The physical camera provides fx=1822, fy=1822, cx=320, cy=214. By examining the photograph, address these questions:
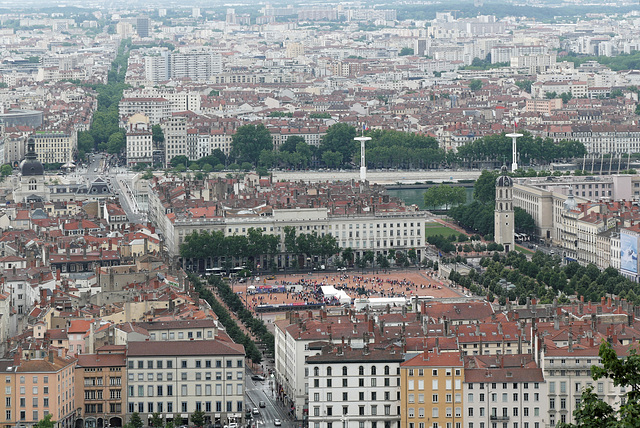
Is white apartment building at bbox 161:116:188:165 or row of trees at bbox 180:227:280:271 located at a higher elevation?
row of trees at bbox 180:227:280:271

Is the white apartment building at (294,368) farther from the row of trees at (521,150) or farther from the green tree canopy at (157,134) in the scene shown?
the green tree canopy at (157,134)

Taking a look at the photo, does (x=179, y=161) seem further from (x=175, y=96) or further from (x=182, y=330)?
(x=182, y=330)

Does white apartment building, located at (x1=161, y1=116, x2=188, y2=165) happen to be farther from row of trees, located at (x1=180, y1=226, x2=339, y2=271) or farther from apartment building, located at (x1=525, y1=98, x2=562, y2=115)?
row of trees, located at (x1=180, y1=226, x2=339, y2=271)

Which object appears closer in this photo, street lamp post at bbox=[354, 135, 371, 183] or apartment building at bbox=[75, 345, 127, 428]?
apartment building at bbox=[75, 345, 127, 428]

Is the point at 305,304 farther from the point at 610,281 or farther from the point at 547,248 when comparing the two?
the point at 547,248

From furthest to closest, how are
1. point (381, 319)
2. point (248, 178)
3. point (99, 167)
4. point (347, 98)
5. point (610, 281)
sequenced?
point (347, 98), point (99, 167), point (248, 178), point (610, 281), point (381, 319)

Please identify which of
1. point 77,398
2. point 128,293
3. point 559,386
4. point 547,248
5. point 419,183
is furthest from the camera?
point 419,183

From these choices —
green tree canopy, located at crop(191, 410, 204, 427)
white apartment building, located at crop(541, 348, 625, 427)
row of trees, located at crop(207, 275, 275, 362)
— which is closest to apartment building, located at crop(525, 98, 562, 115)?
row of trees, located at crop(207, 275, 275, 362)

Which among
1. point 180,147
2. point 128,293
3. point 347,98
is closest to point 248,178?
point 180,147
